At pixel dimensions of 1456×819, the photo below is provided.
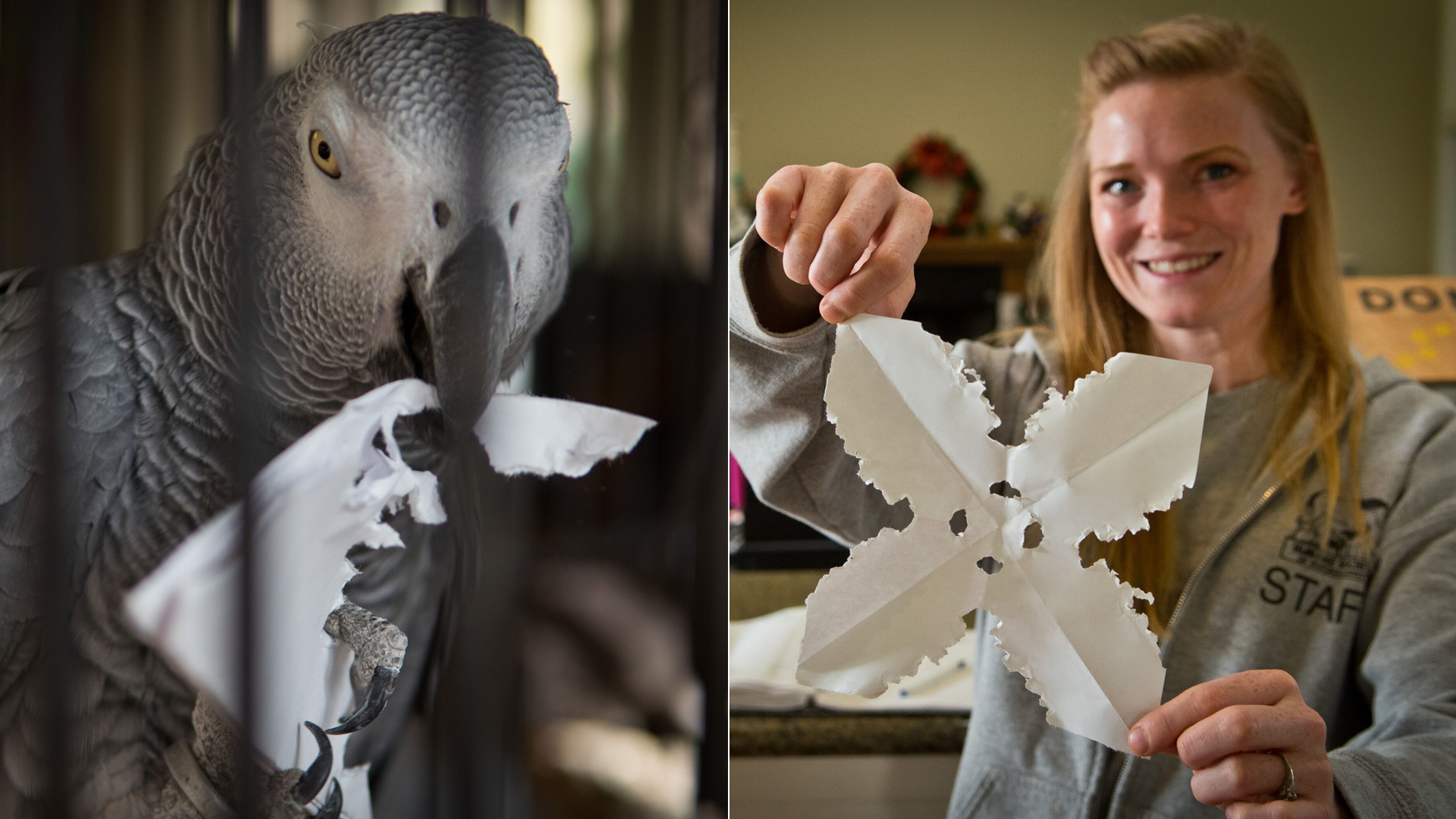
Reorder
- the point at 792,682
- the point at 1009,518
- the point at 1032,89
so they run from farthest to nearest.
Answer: the point at 1032,89
the point at 792,682
the point at 1009,518

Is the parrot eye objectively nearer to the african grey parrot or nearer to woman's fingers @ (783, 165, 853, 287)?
the african grey parrot

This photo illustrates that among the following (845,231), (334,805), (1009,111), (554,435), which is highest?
(1009,111)

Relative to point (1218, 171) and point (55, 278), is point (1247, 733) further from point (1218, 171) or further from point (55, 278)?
point (55, 278)

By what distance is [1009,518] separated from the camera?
0.38 meters

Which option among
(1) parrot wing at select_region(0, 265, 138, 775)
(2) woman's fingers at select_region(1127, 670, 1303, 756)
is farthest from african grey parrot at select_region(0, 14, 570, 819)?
(2) woman's fingers at select_region(1127, 670, 1303, 756)

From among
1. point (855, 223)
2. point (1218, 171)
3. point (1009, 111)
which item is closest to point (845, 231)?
point (855, 223)

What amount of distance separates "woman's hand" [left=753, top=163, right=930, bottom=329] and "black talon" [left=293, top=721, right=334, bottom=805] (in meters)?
0.36

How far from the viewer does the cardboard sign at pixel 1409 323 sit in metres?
1.20

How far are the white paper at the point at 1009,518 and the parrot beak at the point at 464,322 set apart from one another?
0.19 metres

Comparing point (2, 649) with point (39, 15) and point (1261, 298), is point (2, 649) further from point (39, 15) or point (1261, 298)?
point (1261, 298)

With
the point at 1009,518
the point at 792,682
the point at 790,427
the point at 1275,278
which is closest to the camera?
the point at 1009,518

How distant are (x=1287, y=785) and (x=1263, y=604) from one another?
236 millimetres

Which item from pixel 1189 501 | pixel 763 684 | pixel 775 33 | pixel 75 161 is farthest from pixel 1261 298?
pixel 775 33

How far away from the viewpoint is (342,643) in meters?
0.46
